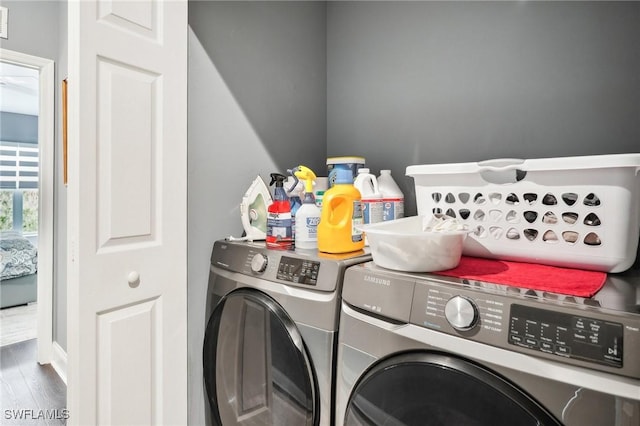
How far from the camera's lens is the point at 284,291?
1.17 m

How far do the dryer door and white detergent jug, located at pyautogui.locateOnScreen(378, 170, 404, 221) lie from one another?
0.65 m

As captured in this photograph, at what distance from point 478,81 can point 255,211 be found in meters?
1.09

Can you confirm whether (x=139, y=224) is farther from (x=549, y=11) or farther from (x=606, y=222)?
(x=549, y=11)

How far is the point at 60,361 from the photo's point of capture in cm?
276

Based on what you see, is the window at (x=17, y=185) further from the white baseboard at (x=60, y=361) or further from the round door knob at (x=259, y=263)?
the round door knob at (x=259, y=263)

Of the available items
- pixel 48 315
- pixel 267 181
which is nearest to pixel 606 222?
pixel 267 181

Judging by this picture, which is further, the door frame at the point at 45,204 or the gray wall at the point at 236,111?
the door frame at the point at 45,204

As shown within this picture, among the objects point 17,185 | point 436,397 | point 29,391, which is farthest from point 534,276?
point 17,185

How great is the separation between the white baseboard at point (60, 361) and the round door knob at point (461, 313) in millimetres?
3029

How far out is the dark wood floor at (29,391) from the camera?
2207 mm

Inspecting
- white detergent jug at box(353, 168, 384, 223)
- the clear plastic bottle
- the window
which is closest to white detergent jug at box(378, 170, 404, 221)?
white detergent jug at box(353, 168, 384, 223)

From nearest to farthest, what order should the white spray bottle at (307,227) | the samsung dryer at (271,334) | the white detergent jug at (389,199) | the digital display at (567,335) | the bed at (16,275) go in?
the digital display at (567,335)
the samsung dryer at (271,334)
the white spray bottle at (307,227)
the white detergent jug at (389,199)
the bed at (16,275)

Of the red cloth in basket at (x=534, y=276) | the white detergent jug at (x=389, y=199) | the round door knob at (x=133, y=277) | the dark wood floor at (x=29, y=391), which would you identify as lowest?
the dark wood floor at (x=29, y=391)

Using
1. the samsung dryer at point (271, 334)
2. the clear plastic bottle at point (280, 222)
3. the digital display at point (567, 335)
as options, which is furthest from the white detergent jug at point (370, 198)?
the digital display at point (567, 335)
